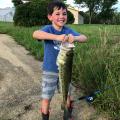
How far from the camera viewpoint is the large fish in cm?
412

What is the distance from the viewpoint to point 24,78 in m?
8.05

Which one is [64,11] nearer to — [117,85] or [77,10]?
[117,85]

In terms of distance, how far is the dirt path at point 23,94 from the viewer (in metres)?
5.89

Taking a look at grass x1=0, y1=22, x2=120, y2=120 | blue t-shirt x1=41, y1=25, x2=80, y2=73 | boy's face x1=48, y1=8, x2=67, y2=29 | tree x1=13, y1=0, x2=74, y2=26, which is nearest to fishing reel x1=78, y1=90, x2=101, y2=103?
grass x1=0, y1=22, x2=120, y2=120

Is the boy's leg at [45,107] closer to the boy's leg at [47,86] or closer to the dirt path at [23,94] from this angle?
the boy's leg at [47,86]

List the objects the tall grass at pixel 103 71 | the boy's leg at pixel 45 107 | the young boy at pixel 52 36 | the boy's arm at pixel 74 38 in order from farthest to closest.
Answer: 1. the tall grass at pixel 103 71
2. the boy's leg at pixel 45 107
3. the young boy at pixel 52 36
4. the boy's arm at pixel 74 38

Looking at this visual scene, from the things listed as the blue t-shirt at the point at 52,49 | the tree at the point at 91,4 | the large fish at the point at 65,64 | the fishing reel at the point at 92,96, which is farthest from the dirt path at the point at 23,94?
the tree at the point at 91,4

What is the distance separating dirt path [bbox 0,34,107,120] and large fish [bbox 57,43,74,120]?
1.38m

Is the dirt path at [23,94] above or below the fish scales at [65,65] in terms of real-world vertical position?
below

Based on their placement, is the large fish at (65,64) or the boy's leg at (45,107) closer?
the large fish at (65,64)

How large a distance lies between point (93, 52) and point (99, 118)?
1.55 metres

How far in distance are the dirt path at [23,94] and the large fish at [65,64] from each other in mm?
1384

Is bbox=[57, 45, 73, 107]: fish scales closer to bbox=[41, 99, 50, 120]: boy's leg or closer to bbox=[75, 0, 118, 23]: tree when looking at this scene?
bbox=[41, 99, 50, 120]: boy's leg

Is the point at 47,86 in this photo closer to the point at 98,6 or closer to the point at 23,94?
the point at 23,94
